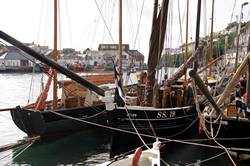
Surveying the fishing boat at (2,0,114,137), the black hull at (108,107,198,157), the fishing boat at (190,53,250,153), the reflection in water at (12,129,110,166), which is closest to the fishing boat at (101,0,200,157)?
the black hull at (108,107,198,157)

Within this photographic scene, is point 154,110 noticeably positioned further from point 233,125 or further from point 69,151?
point 69,151

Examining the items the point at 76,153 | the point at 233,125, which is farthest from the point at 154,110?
the point at 76,153

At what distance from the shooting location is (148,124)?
13445 mm

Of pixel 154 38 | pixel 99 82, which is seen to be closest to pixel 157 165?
pixel 154 38

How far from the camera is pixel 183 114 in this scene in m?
14.2

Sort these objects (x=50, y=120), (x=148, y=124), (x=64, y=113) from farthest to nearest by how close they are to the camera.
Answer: (x=64, y=113) < (x=50, y=120) < (x=148, y=124)

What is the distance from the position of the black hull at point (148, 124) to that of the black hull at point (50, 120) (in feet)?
12.0

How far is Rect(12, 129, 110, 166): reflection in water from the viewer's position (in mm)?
13484

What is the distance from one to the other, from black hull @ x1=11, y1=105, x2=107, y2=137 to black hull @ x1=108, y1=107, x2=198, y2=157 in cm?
367

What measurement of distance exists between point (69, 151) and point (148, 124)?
3.66 metres

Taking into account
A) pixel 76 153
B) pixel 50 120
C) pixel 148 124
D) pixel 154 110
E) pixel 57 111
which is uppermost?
pixel 154 110

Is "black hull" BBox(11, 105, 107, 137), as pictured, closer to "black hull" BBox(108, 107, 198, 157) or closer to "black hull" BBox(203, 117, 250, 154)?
"black hull" BBox(108, 107, 198, 157)

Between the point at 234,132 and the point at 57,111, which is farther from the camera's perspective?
the point at 57,111

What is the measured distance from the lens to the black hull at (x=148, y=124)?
12930mm
